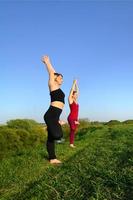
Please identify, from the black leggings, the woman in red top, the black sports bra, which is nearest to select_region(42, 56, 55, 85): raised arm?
Result: the black sports bra

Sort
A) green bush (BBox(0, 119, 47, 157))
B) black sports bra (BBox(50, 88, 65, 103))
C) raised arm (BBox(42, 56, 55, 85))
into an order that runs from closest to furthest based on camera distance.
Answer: black sports bra (BBox(50, 88, 65, 103))
raised arm (BBox(42, 56, 55, 85))
green bush (BBox(0, 119, 47, 157))

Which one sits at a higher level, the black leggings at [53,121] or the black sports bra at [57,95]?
the black sports bra at [57,95]

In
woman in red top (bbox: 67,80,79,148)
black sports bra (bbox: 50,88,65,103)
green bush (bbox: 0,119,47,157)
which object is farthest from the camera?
green bush (bbox: 0,119,47,157)

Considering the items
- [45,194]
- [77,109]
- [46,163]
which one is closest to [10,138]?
[77,109]

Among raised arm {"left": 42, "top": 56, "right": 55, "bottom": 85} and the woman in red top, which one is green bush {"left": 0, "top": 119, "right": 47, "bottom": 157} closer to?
the woman in red top

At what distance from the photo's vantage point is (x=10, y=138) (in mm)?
27281

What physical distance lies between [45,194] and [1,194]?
2256 millimetres

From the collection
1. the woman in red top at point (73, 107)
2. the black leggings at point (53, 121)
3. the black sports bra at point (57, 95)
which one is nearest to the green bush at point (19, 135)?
the woman in red top at point (73, 107)

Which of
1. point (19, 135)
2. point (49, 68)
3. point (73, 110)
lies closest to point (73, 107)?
point (73, 110)

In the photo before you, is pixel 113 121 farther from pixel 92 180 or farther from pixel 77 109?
pixel 92 180

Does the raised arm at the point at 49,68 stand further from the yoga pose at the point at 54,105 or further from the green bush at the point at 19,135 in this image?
the green bush at the point at 19,135

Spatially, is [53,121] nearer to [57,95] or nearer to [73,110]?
[57,95]

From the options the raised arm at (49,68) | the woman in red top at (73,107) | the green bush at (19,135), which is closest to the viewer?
the raised arm at (49,68)

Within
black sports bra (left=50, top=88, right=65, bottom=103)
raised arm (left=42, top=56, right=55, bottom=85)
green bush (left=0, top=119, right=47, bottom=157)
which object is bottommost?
green bush (left=0, top=119, right=47, bottom=157)
